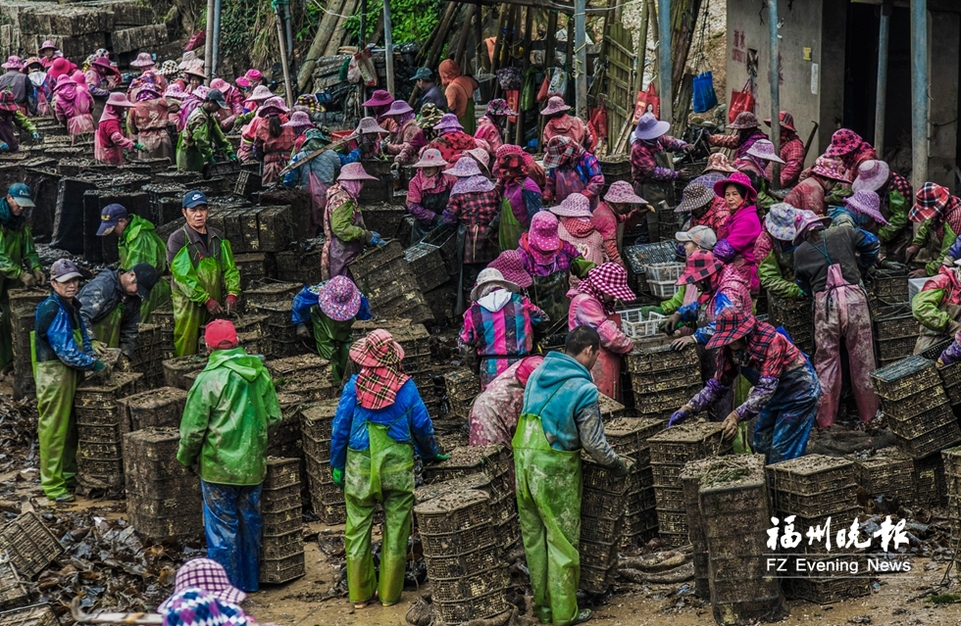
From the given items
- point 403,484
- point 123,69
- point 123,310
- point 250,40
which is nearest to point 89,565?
point 403,484

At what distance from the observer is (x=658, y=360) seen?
9969 mm

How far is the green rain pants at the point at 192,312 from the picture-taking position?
12.0 metres

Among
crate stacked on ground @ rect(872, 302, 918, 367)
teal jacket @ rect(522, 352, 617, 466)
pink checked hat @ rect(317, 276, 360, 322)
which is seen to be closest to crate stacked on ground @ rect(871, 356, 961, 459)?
crate stacked on ground @ rect(872, 302, 918, 367)

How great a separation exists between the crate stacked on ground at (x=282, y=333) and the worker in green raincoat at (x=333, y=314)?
25 centimetres

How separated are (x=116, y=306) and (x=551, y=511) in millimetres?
5739

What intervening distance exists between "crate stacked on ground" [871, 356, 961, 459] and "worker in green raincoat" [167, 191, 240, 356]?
6193mm

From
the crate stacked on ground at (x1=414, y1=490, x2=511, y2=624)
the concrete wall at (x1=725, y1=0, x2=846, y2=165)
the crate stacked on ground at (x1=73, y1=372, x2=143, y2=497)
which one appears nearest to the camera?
the crate stacked on ground at (x1=414, y1=490, x2=511, y2=624)

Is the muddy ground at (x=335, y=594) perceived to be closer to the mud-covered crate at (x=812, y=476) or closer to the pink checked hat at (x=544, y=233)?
the mud-covered crate at (x=812, y=476)

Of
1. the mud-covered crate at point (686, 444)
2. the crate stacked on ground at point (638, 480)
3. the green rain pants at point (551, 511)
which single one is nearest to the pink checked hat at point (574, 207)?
the crate stacked on ground at point (638, 480)

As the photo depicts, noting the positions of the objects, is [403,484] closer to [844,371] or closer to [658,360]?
[658,360]

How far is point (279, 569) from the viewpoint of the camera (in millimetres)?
8961

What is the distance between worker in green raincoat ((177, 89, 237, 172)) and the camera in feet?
55.3

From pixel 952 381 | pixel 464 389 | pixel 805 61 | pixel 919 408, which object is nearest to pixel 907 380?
pixel 919 408

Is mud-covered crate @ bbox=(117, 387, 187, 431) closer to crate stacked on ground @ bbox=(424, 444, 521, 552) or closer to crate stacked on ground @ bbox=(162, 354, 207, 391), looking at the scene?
crate stacked on ground @ bbox=(162, 354, 207, 391)
